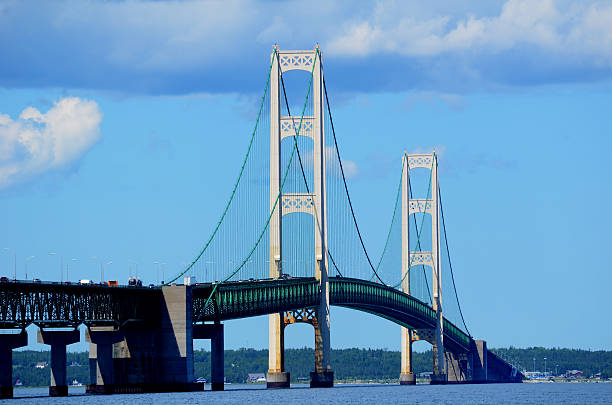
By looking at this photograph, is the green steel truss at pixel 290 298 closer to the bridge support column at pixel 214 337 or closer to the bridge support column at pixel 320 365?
the bridge support column at pixel 214 337

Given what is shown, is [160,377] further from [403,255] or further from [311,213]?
[403,255]

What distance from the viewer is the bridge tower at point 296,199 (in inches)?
4122

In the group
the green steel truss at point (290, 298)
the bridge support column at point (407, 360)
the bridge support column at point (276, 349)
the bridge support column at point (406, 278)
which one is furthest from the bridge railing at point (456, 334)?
the bridge support column at point (276, 349)

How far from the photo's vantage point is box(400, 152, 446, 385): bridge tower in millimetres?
153250

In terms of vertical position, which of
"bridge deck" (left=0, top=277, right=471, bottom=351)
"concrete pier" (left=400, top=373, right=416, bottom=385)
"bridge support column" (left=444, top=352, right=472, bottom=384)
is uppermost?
"bridge deck" (left=0, top=277, right=471, bottom=351)

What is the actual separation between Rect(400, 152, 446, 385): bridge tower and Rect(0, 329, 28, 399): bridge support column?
3022 inches

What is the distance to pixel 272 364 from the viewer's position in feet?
354

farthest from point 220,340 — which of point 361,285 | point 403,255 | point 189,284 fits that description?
point 403,255

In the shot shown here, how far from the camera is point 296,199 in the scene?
105 meters

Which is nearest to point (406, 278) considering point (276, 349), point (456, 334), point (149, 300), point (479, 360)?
point (456, 334)

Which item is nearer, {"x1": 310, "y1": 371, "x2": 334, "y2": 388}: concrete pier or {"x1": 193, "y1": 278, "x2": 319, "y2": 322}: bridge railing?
{"x1": 193, "y1": 278, "x2": 319, "y2": 322}: bridge railing

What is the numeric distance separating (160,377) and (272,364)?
2032 centimetres

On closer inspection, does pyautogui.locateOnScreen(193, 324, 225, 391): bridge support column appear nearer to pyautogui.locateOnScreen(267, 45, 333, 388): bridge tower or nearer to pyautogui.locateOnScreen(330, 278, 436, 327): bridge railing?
pyautogui.locateOnScreen(267, 45, 333, 388): bridge tower

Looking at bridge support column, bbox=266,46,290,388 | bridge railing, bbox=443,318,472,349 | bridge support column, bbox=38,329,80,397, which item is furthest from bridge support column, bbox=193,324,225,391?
bridge railing, bbox=443,318,472,349
